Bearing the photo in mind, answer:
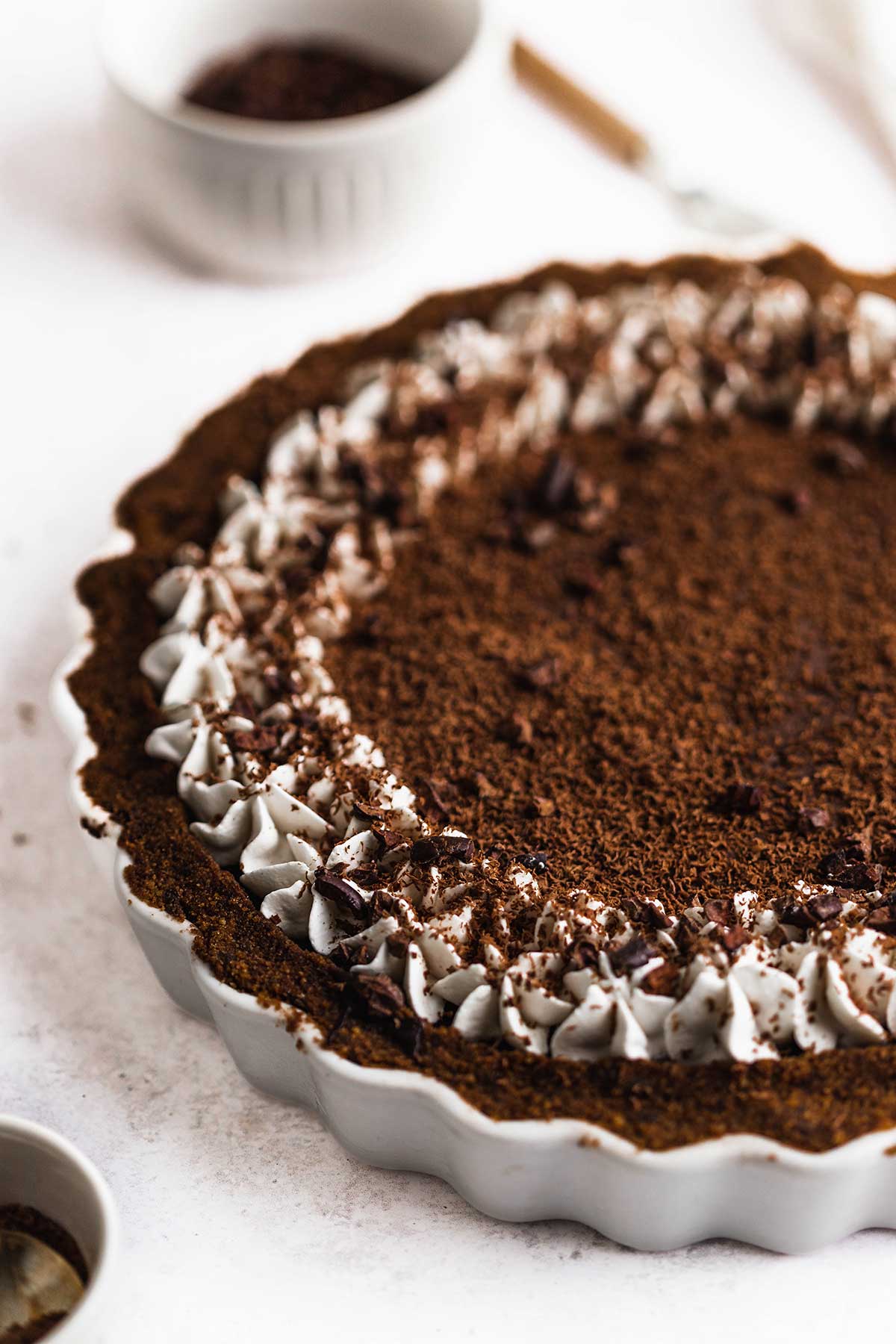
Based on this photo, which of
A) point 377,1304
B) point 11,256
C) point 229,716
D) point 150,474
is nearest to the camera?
point 377,1304

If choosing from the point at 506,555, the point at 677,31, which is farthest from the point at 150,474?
the point at 677,31

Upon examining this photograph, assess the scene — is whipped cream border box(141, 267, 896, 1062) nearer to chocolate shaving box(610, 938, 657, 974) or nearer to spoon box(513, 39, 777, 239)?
chocolate shaving box(610, 938, 657, 974)

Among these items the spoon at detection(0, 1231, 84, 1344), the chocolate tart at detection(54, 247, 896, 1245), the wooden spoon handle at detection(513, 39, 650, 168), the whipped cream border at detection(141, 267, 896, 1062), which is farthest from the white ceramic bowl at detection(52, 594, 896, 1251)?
the wooden spoon handle at detection(513, 39, 650, 168)

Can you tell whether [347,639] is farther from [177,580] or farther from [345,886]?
[345,886]

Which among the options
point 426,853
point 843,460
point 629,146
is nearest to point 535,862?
point 426,853

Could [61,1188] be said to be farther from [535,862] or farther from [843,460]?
[843,460]
